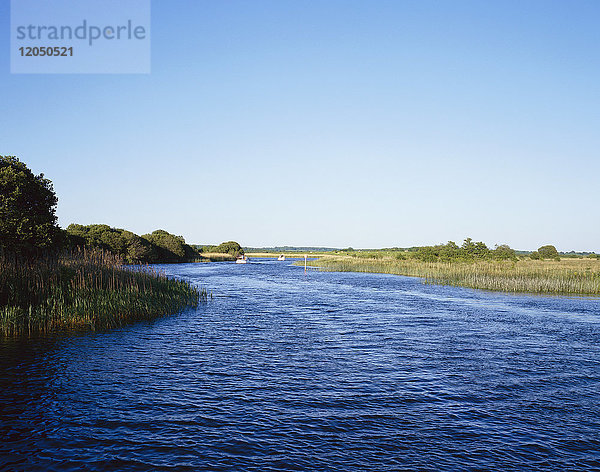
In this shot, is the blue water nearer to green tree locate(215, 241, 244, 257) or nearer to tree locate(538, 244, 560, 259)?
tree locate(538, 244, 560, 259)

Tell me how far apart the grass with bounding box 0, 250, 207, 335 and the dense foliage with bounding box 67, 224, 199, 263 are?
139 ft

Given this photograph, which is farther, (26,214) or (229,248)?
(229,248)

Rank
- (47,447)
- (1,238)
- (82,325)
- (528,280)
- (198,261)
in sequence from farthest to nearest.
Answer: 1. (198,261)
2. (528,280)
3. (1,238)
4. (82,325)
5. (47,447)

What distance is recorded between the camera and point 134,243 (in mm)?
93188

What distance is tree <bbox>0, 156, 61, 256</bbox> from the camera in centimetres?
2417

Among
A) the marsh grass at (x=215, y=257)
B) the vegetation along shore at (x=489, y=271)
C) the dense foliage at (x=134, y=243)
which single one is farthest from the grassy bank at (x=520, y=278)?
the marsh grass at (x=215, y=257)

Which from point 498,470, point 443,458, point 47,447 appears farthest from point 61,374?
point 498,470

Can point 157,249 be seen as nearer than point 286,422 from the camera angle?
No

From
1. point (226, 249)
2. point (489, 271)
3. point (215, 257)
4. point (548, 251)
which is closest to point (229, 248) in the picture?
point (226, 249)

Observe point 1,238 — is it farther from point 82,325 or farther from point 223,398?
point 223,398

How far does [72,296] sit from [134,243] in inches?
2951

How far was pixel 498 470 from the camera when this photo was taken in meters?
8.27

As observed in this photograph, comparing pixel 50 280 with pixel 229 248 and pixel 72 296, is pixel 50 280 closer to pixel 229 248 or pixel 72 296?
pixel 72 296

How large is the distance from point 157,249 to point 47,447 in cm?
10883
